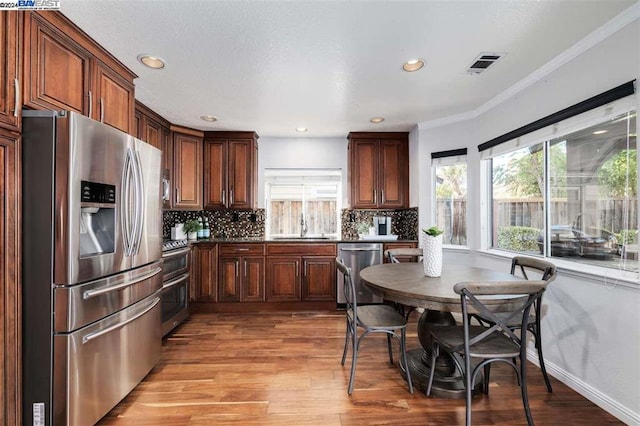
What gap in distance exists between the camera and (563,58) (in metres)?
2.16

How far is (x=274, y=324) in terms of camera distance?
11.0 feet

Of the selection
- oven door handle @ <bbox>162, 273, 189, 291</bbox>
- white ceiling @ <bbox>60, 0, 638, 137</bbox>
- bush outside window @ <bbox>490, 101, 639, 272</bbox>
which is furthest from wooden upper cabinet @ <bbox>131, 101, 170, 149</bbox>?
bush outside window @ <bbox>490, 101, 639, 272</bbox>

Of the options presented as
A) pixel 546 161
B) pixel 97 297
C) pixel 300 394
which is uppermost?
pixel 546 161

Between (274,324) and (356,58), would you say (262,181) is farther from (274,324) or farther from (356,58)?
(356,58)

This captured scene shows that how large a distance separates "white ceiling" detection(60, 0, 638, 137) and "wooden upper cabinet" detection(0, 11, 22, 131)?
326 millimetres

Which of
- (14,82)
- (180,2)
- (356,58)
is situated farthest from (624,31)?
(14,82)

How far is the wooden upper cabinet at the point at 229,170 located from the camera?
4.07 metres

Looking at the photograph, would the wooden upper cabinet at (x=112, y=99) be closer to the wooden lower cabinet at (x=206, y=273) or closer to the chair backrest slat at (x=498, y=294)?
the wooden lower cabinet at (x=206, y=273)

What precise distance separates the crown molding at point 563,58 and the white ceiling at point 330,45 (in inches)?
1.9

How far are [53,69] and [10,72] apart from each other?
315mm

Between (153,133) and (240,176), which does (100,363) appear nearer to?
(153,133)

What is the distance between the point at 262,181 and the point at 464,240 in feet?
9.58

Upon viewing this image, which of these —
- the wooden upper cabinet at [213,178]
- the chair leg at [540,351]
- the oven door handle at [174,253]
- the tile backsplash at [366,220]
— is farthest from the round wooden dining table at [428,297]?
the wooden upper cabinet at [213,178]

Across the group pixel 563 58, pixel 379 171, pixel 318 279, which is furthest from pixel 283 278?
pixel 563 58
